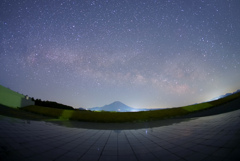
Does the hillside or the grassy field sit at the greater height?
the hillside

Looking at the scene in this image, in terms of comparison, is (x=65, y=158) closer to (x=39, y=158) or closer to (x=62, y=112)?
(x=39, y=158)

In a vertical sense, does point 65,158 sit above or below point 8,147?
below

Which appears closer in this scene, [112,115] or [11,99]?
[112,115]

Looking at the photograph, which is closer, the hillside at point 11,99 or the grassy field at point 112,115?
the grassy field at point 112,115

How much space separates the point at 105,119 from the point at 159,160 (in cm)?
1365

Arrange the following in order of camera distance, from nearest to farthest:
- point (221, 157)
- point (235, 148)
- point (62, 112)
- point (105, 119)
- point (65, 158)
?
point (221, 157)
point (235, 148)
point (65, 158)
point (105, 119)
point (62, 112)

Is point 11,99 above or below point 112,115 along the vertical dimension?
above

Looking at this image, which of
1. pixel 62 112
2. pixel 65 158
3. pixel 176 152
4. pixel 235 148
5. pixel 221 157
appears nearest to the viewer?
pixel 221 157

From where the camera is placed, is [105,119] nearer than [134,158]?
No

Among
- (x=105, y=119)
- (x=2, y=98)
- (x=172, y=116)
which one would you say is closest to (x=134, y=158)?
(x=105, y=119)

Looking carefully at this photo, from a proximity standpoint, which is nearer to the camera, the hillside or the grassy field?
the grassy field

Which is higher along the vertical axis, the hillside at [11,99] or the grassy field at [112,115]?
the hillside at [11,99]

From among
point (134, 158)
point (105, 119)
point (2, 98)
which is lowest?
point (105, 119)

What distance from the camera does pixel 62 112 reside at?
1906 centimetres
